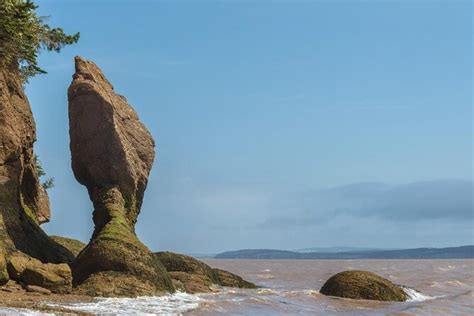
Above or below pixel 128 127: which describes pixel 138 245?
below

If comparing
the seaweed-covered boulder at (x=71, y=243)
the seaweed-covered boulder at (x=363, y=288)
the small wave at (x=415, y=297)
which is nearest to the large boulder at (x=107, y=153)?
→ the seaweed-covered boulder at (x=71, y=243)

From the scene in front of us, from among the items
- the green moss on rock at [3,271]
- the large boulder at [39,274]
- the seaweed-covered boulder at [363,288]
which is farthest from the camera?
the seaweed-covered boulder at [363,288]

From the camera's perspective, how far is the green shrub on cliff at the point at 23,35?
25734 millimetres

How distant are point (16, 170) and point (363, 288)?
17773 mm

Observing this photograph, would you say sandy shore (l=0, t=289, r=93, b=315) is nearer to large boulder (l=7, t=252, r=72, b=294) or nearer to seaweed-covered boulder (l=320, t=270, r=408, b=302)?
large boulder (l=7, t=252, r=72, b=294)

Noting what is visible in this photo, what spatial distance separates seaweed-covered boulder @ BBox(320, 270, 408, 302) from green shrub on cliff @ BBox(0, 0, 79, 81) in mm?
18960

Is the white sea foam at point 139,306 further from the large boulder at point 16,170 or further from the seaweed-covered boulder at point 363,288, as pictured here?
the seaweed-covered boulder at point 363,288

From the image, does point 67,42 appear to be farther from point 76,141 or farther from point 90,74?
point 76,141

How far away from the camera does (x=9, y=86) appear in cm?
2914

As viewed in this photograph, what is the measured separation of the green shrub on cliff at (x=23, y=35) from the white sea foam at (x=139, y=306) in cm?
1251

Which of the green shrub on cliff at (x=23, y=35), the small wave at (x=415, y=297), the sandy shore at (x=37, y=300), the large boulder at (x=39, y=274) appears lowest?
the small wave at (x=415, y=297)

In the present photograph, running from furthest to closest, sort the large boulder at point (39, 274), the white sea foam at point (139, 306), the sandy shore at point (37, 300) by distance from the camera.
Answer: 1. the large boulder at point (39, 274)
2. the white sea foam at point (139, 306)
3. the sandy shore at point (37, 300)

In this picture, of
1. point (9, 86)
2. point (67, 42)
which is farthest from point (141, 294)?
point (67, 42)

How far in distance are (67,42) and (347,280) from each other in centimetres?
1956
